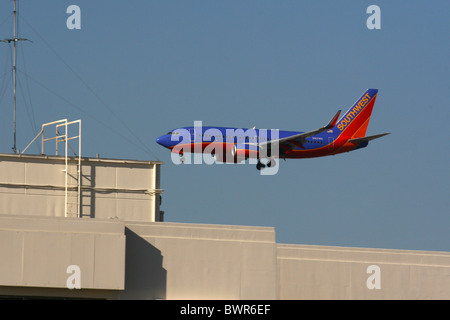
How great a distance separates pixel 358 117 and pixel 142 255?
5430cm

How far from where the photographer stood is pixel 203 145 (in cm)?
9025

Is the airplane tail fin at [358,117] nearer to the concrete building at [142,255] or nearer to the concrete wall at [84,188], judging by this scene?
the concrete wall at [84,188]

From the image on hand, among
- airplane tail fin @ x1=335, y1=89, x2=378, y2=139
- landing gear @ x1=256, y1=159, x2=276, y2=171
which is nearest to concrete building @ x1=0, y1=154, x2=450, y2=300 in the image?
landing gear @ x1=256, y1=159, x2=276, y2=171

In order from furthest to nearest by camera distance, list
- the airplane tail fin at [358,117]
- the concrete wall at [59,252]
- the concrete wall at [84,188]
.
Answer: the airplane tail fin at [358,117], the concrete wall at [84,188], the concrete wall at [59,252]

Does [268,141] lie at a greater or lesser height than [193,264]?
greater

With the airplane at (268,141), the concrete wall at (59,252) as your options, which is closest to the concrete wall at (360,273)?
the concrete wall at (59,252)

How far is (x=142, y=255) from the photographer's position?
199 feet

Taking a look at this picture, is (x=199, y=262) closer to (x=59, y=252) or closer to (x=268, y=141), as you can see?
(x=59, y=252)

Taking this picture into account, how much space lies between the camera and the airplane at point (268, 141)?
90375mm

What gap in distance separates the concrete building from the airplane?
63.7 feet

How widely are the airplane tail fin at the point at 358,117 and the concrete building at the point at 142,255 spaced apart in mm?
39264

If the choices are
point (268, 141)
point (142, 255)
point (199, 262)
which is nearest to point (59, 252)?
point (142, 255)

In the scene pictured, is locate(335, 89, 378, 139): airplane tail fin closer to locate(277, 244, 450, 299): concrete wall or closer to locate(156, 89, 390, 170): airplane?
locate(156, 89, 390, 170): airplane
